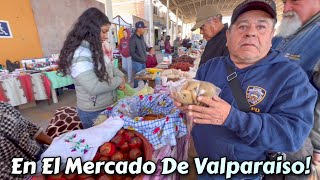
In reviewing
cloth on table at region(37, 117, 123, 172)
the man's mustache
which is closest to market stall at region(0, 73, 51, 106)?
cloth on table at region(37, 117, 123, 172)

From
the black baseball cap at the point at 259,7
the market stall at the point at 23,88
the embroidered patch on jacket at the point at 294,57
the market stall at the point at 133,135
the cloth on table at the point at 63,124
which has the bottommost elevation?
the market stall at the point at 23,88

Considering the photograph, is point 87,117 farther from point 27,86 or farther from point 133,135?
point 27,86

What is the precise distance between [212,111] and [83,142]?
2.75ft

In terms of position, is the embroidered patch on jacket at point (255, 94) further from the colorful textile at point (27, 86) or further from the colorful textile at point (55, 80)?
the colorful textile at point (27, 86)

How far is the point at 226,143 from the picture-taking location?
1.13 meters

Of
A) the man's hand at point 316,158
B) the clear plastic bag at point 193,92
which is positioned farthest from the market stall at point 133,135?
the man's hand at point 316,158

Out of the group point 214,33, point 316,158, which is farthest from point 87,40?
point 316,158

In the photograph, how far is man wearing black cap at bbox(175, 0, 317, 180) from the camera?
84 centimetres

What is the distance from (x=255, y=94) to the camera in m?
1.02

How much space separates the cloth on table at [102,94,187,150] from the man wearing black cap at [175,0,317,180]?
210 mm

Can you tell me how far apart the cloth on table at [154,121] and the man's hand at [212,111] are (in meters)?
0.59

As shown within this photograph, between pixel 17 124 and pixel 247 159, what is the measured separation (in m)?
1.62

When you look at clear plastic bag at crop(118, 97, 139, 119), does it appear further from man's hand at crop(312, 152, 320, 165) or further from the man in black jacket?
man's hand at crop(312, 152, 320, 165)

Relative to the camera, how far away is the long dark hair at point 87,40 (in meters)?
1.66
